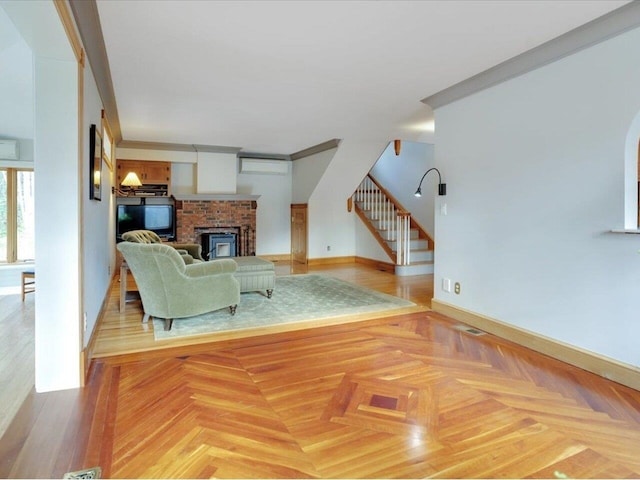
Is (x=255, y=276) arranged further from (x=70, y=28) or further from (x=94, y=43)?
(x=70, y=28)

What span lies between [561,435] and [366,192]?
6.60 metres

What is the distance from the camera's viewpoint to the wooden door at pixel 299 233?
7922mm

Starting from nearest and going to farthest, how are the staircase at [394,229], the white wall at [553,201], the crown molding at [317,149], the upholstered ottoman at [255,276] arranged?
the white wall at [553,201], the upholstered ottoman at [255,276], the crown molding at [317,149], the staircase at [394,229]

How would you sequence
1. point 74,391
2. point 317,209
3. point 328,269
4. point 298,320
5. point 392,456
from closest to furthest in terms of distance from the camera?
point 392,456 → point 74,391 → point 298,320 → point 328,269 → point 317,209

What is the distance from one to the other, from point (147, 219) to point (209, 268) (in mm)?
4038

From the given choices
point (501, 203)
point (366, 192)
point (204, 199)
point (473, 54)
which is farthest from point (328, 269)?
point (473, 54)

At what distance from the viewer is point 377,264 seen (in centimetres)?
748

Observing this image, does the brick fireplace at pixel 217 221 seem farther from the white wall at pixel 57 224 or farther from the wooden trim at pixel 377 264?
the white wall at pixel 57 224

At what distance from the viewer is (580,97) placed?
Answer: 8.92 feet

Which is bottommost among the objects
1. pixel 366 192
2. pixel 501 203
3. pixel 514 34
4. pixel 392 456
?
pixel 392 456

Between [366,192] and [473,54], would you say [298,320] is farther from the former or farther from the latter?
[366,192]

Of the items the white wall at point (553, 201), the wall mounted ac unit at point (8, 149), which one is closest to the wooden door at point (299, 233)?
the white wall at point (553, 201)

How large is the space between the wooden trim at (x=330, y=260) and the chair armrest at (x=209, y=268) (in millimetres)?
3986

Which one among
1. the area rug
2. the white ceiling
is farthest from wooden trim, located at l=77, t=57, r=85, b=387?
the area rug
